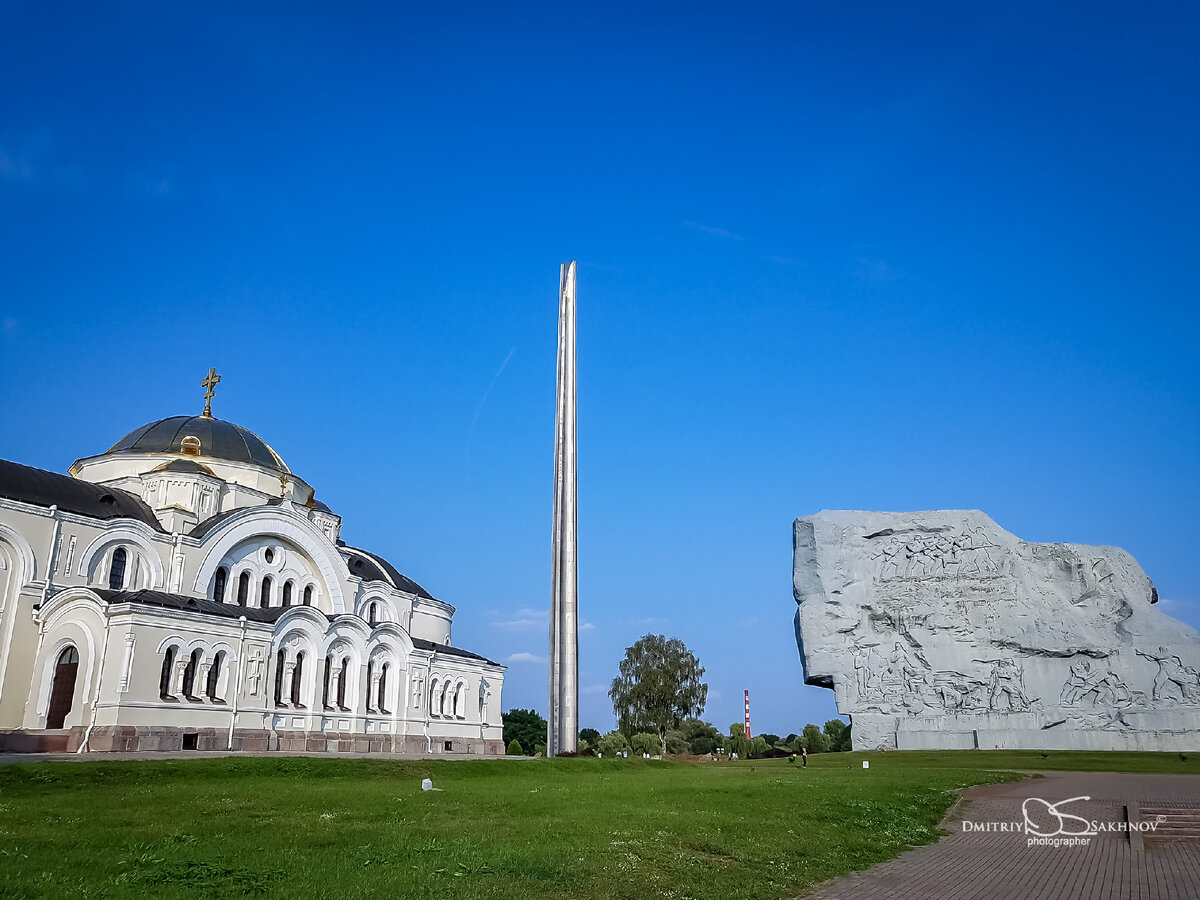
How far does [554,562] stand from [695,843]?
23.4 m

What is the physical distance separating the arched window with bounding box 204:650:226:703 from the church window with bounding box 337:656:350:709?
6.07 metres

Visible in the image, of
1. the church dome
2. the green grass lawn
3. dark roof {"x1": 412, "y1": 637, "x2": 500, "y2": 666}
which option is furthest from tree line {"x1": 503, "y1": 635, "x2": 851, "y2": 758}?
the green grass lawn

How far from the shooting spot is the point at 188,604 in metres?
31.5

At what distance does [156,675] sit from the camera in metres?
29.5

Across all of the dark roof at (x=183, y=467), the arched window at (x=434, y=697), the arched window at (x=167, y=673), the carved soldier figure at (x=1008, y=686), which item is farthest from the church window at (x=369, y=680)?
the carved soldier figure at (x=1008, y=686)

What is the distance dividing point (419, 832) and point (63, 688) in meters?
24.5

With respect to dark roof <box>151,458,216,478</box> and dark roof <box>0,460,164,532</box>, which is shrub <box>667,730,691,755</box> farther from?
dark roof <box>0,460,164,532</box>

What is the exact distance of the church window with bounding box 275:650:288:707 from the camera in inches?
1344

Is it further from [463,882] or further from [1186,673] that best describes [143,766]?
[1186,673]

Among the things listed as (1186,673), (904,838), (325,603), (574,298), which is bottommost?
(904,838)

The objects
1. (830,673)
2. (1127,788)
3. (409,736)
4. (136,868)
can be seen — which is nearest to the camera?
(136,868)

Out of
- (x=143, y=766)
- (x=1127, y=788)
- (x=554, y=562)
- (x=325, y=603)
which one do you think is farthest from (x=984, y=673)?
(x=143, y=766)

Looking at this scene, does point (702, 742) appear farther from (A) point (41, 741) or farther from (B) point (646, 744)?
(A) point (41, 741)

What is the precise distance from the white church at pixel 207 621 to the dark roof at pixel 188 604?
0.35 feet
